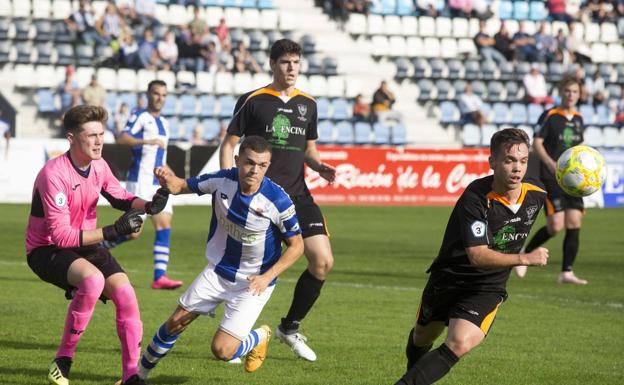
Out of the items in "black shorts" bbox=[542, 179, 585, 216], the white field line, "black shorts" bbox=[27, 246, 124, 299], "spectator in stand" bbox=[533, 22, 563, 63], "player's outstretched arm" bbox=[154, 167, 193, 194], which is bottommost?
the white field line

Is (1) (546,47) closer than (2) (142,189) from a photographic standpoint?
No

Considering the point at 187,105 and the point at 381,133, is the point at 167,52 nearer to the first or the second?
the point at 187,105

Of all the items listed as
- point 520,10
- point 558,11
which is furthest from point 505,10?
point 558,11

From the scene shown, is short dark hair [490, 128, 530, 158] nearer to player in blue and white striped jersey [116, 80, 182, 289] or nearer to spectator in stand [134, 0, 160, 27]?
player in blue and white striped jersey [116, 80, 182, 289]

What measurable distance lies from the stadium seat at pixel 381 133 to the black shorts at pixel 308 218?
2108 centimetres

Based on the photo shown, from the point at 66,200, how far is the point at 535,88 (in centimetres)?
2799

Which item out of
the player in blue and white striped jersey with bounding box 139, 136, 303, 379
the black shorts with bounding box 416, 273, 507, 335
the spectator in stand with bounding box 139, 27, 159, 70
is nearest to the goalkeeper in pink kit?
the player in blue and white striped jersey with bounding box 139, 136, 303, 379

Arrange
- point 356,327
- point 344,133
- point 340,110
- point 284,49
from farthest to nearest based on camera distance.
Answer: point 340,110 < point 344,133 < point 356,327 < point 284,49

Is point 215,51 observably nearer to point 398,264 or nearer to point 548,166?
point 398,264

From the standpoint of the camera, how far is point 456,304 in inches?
266

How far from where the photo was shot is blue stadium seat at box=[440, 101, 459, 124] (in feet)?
108

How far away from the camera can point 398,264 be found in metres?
15.6

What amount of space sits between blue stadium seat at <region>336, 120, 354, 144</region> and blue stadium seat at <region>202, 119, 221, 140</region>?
3.32m

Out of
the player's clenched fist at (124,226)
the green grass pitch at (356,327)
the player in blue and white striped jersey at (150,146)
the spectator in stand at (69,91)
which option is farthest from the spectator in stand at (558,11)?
the player's clenched fist at (124,226)
